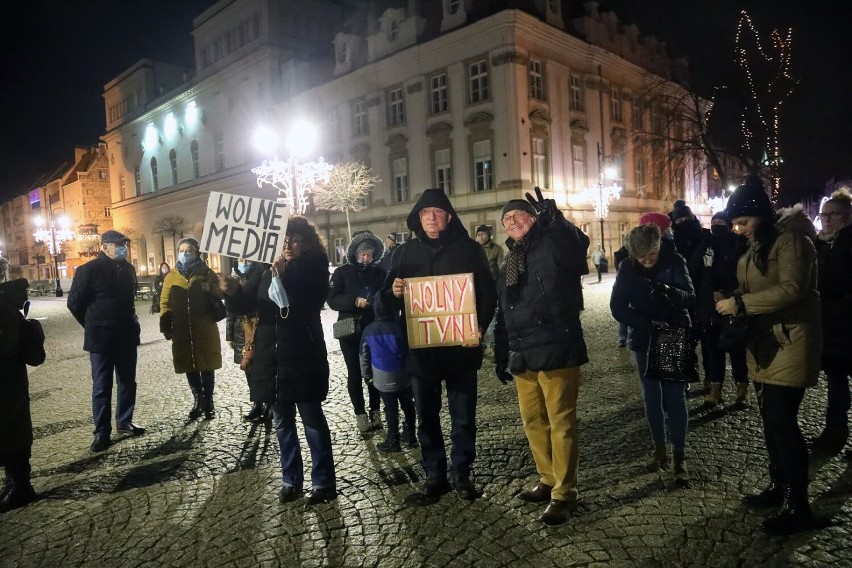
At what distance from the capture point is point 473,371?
4227 mm

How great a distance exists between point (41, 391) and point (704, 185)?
1895 inches

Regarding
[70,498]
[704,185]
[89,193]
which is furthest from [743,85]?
[89,193]

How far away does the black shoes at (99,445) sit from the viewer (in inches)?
224

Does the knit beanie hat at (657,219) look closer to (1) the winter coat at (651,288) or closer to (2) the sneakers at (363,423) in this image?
(1) the winter coat at (651,288)

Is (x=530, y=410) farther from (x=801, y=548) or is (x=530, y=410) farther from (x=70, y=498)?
(x=70, y=498)

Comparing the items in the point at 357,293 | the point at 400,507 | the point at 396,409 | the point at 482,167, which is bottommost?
the point at 400,507

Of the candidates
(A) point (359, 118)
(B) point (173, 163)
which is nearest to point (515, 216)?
(A) point (359, 118)

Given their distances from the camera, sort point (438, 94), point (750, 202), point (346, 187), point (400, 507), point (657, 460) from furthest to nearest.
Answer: point (346, 187) → point (438, 94) → point (657, 460) → point (400, 507) → point (750, 202)

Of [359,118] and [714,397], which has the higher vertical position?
[359,118]

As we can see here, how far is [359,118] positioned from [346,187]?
627cm

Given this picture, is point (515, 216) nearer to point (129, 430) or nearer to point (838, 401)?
point (838, 401)

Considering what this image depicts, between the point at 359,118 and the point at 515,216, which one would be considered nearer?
the point at 515,216

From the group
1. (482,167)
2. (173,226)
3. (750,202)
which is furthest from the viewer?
(173,226)

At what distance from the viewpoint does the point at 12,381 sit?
453 centimetres
